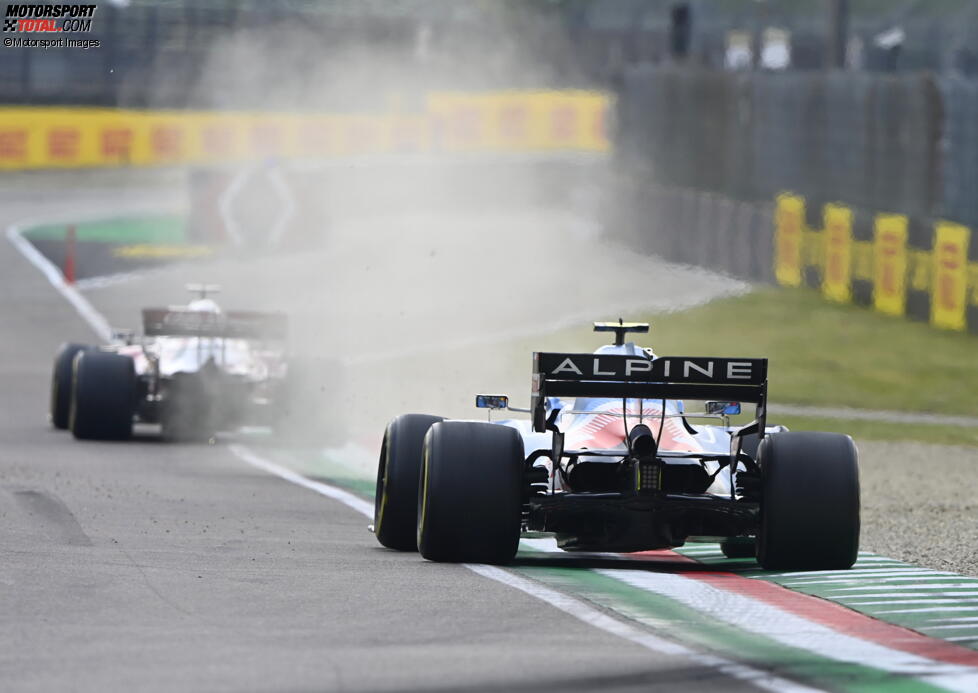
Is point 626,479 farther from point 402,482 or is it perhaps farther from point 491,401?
point 402,482

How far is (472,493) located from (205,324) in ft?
32.0

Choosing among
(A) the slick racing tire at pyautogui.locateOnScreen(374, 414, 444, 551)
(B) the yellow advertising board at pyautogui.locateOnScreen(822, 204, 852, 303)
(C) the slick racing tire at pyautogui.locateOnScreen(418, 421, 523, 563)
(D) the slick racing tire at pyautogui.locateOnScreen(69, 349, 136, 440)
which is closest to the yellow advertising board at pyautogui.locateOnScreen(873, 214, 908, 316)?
(B) the yellow advertising board at pyautogui.locateOnScreen(822, 204, 852, 303)

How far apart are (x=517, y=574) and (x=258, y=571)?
132 centimetres

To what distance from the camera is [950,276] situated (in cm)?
2967

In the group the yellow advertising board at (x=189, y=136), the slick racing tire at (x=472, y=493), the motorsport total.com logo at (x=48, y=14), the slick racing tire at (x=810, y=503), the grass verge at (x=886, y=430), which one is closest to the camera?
the slick racing tire at (x=472, y=493)

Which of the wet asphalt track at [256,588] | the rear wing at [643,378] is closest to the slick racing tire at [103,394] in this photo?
the wet asphalt track at [256,588]

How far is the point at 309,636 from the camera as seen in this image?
898 cm

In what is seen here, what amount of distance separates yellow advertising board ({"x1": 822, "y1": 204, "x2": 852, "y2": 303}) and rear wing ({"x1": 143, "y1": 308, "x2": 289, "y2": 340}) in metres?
14.3

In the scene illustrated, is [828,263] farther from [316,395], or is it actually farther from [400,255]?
[316,395]

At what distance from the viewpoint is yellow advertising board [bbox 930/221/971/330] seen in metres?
29.0

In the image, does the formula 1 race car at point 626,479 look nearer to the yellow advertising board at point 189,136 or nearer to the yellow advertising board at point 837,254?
the yellow advertising board at point 837,254

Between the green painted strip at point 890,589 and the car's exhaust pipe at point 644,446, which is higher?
the car's exhaust pipe at point 644,446

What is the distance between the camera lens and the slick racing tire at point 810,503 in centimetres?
1154

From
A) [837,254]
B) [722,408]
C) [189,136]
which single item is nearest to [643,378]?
[722,408]
